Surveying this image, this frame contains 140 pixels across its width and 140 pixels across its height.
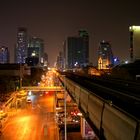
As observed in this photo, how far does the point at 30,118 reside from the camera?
65.6 m

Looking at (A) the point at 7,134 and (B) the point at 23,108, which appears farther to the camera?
(B) the point at 23,108

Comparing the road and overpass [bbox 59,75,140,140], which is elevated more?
overpass [bbox 59,75,140,140]

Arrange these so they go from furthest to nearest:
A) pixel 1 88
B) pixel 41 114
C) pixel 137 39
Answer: pixel 137 39, pixel 1 88, pixel 41 114

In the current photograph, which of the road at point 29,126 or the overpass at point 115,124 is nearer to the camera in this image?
the overpass at point 115,124

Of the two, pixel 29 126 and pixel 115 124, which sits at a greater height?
pixel 115 124

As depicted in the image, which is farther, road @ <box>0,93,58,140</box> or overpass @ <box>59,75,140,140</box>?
road @ <box>0,93,58,140</box>

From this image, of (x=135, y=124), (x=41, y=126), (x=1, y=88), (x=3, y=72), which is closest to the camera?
(x=135, y=124)

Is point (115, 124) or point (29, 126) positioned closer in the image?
point (115, 124)

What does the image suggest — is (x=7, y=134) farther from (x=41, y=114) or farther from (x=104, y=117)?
(x=104, y=117)

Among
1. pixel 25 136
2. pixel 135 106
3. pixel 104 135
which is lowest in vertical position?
pixel 25 136

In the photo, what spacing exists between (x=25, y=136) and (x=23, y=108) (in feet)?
97.6

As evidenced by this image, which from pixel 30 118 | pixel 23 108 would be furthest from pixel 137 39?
pixel 30 118

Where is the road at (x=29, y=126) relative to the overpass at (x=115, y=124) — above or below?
below

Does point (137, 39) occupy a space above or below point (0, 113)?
above
